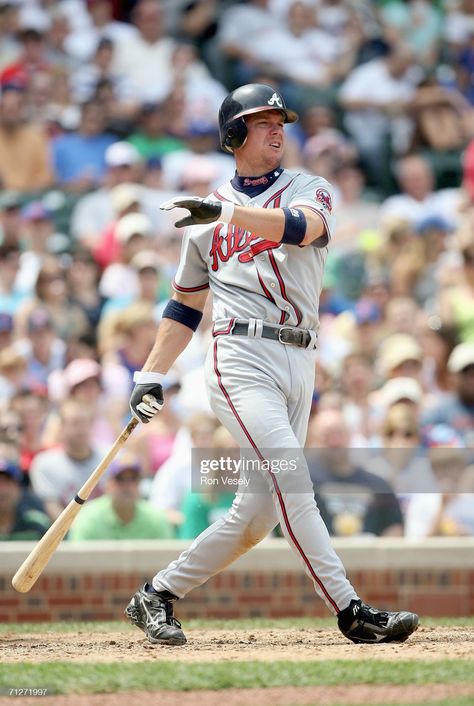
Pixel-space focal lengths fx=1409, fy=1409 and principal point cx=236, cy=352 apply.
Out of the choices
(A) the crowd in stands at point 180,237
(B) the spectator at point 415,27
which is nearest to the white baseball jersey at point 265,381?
(A) the crowd in stands at point 180,237

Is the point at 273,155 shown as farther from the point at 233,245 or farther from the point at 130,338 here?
the point at 130,338

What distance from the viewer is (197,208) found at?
5074 mm

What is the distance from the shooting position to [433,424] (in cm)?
921

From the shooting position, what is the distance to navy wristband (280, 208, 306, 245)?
16.8 feet

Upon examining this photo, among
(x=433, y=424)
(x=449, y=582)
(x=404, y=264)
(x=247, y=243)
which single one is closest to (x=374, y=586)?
(x=449, y=582)

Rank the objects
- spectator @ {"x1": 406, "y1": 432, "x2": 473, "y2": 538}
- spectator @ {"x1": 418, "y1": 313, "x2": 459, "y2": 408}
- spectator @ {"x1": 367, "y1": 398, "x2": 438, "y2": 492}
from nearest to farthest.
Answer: spectator @ {"x1": 406, "y1": 432, "x2": 473, "y2": 538} < spectator @ {"x1": 367, "y1": 398, "x2": 438, "y2": 492} < spectator @ {"x1": 418, "y1": 313, "x2": 459, "y2": 408}

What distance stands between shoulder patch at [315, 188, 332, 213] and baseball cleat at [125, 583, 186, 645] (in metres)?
1.64

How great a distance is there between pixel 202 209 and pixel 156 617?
160cm

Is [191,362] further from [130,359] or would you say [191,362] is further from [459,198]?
[459,198]

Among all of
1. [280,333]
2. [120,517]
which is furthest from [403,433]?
[280,333]

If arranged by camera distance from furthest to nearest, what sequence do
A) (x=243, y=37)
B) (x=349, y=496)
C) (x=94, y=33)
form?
(x=243, y=37) < (x=94, y=33) < (x=349, y=496)

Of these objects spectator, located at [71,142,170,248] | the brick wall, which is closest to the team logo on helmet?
the brick wall

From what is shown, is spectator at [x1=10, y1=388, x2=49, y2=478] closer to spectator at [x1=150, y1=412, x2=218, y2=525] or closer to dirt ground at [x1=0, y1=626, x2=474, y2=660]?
spectator at [x1=150, y1=412, x2=218, y2=525]

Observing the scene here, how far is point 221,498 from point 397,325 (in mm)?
3057
